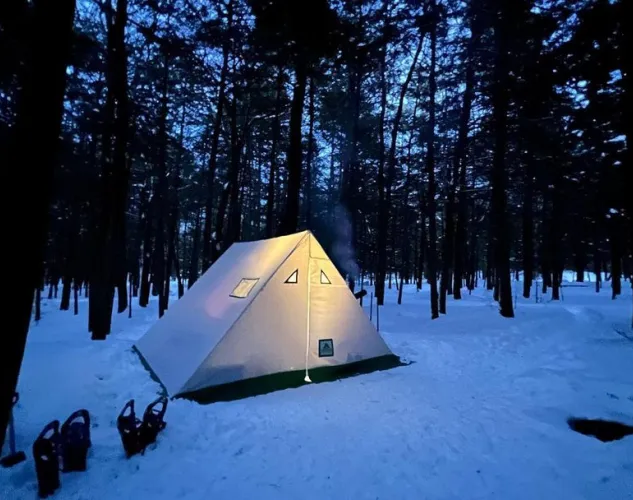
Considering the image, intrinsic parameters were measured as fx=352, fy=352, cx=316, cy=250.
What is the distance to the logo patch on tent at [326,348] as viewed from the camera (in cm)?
684

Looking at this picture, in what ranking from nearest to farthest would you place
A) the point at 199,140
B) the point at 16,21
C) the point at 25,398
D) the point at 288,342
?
the point at 25,398 → the point at 16,21 → the point at 288,342 → the point at 199,140

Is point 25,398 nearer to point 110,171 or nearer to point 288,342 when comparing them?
point 288,342

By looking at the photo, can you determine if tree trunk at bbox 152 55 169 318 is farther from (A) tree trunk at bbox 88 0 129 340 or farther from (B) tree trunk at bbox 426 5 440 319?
(B) tree trunk at bbox 426 5 440 319

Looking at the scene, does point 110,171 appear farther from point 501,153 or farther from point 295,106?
point 501,153

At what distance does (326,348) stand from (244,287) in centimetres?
200

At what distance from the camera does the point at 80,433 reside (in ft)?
11.5

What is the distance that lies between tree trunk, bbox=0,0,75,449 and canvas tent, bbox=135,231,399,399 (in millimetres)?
2662

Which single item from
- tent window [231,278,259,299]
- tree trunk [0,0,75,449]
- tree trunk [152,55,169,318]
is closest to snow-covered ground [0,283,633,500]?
tree trunk [0,0,75,449]

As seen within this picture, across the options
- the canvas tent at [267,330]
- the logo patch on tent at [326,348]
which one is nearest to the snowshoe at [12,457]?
the canvas tent at [267,330]

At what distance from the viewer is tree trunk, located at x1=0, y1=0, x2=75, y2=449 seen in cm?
321

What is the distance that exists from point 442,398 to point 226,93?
570 inches

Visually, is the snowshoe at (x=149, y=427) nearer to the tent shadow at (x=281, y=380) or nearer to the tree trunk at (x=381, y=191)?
the tent shadow at (x=281, y=380)

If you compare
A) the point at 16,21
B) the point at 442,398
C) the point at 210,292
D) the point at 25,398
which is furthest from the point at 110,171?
the point at 442,398

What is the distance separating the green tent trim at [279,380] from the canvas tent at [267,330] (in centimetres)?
2
